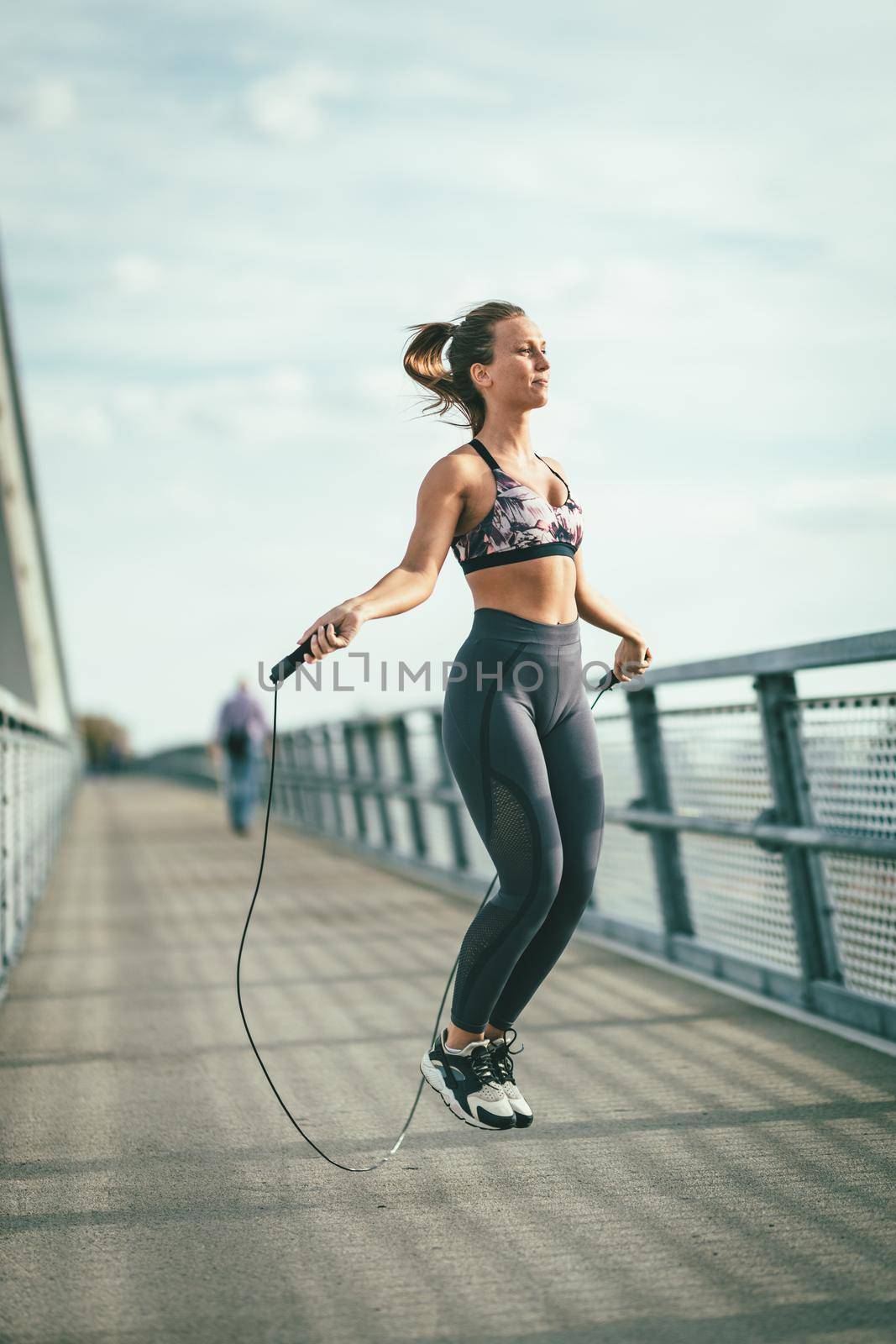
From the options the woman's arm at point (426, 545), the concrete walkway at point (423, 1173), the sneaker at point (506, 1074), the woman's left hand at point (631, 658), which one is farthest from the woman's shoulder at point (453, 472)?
the concrete walkway at point (423, 1173)

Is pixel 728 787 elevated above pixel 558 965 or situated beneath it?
elevated above

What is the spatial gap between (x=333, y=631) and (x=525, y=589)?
1.99 feet

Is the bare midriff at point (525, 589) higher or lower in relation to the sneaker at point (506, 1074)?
higher

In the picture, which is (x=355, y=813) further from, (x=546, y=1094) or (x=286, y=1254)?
(x=286, y=1254)

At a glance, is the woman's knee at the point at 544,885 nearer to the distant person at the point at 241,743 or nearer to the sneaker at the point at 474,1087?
the sneaker at the point at 474,1087

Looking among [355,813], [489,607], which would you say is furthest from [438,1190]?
[355,813]

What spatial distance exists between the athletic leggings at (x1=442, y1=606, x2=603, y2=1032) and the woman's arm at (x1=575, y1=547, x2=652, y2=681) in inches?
7.9

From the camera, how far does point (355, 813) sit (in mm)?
16281

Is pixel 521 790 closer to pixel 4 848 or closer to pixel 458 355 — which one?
pixel 458 355

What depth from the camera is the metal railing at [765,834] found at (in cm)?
511

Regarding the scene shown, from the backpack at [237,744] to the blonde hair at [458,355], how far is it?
14.0 meters

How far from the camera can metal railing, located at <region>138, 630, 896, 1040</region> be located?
511 centimetres

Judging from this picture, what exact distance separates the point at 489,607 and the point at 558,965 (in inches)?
145

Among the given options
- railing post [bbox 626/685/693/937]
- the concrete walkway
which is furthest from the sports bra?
railing post [bbox 626/685/693/937]
